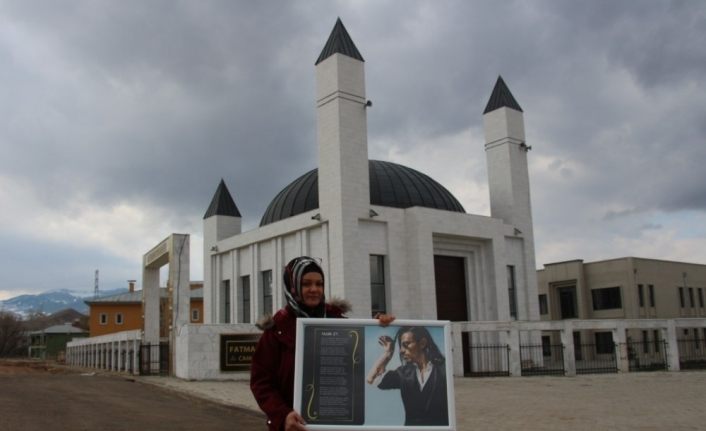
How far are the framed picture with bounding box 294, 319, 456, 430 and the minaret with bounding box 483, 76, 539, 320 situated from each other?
31.0 m

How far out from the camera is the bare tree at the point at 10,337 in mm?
92088

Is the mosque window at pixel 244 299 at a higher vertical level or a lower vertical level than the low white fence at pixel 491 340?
higher

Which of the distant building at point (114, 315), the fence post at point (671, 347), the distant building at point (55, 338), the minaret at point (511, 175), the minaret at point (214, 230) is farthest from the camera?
the distant building at point (55, 338)

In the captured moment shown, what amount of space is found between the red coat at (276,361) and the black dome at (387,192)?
2905cm

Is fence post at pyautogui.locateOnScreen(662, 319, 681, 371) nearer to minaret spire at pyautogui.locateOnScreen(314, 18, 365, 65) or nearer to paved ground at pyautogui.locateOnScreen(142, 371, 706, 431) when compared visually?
paved ground at pyautogui.locateOnScreen(142, 371, 706, 431)

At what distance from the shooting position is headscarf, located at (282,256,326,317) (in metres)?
Answer: 4.30

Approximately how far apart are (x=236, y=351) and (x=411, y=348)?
72.7ft

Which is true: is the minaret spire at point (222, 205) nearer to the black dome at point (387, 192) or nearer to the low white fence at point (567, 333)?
the black dome at point (387, 192)

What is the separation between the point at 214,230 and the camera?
40500 millimetres

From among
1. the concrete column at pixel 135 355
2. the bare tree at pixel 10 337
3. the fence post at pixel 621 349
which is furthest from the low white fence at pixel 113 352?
the bare tree at pixel 10 337

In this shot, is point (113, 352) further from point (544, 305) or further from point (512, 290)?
point (544, 305)

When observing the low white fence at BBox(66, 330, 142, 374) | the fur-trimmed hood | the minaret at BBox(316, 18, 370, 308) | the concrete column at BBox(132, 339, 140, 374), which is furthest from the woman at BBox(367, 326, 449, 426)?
the low white fence at BBox(66, 330, 142, 374)

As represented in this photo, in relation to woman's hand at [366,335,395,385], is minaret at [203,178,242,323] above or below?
above

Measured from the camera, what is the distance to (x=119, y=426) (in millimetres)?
12477
